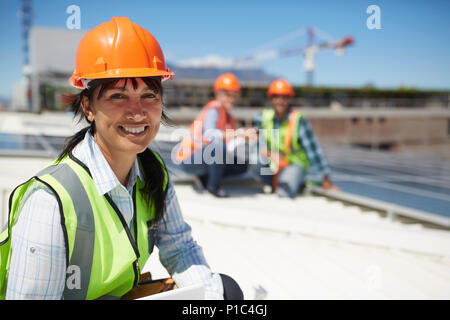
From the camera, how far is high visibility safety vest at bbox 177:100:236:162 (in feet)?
16.8

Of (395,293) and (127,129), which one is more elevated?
Answer: (127,129)

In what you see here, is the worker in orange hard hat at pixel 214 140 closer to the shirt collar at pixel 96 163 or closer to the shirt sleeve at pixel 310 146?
the shirt sleeve at pixel 310 146

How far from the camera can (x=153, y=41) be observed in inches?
61.8

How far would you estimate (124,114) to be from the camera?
1463 millimetres

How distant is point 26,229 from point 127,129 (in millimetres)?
510

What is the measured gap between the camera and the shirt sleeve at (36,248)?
1.24m

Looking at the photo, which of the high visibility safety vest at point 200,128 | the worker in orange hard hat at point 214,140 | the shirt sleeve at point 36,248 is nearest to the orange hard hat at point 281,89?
the worker in orange hard hat at point 214,140

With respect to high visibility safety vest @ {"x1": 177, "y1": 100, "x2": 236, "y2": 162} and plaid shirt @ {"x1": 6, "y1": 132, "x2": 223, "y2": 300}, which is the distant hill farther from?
plaid shirt @ {"x1": 6, "y1": 132, "x2": 223, "y2": 300}

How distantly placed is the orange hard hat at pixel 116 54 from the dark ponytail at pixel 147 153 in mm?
34

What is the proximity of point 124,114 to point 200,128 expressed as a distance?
12.1 feet

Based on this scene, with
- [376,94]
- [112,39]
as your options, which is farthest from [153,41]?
[376,94]

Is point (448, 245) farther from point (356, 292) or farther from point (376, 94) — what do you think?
point (376, 94)

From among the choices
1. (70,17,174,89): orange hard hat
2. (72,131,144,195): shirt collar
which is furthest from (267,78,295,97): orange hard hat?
(72,131,144,195): shirt collar

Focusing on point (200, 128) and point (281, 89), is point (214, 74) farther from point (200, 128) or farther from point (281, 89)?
point (200, 128)
